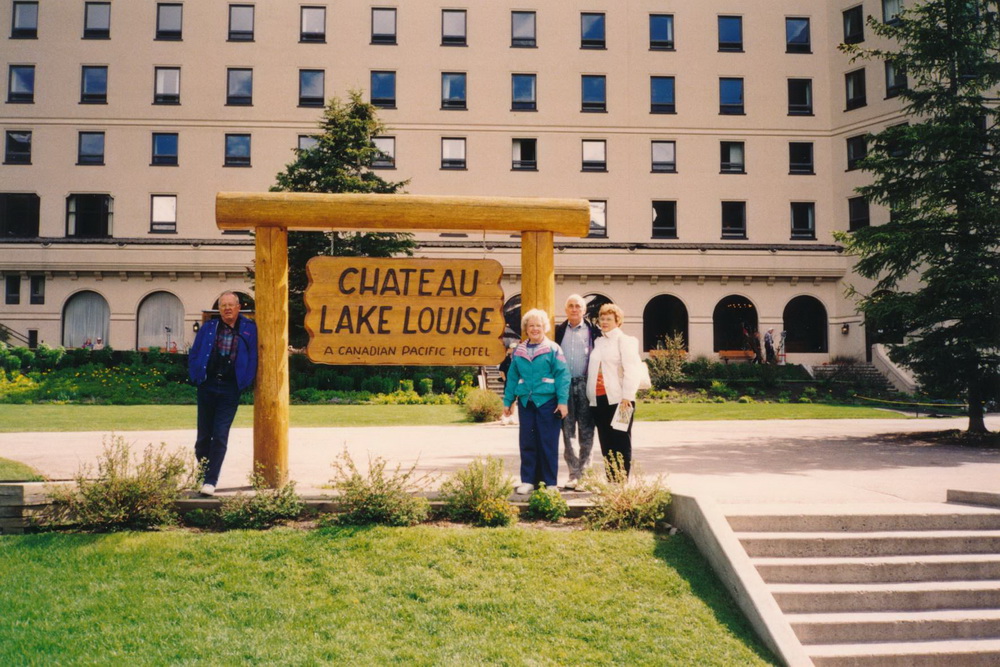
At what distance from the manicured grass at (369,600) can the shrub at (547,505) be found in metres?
0.35

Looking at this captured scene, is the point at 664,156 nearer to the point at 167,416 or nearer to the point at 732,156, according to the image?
the point at 732,156

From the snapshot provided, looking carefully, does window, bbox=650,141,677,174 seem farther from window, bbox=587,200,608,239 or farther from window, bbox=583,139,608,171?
window, bbox=587,200,608,239

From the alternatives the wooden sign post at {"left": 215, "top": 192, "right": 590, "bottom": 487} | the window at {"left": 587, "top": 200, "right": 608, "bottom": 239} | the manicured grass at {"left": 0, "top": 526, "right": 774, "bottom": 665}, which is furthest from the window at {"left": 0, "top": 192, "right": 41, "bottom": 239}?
the manicured grass at {"left": 0, "top": 526, "right": 774, "bottom": 665}

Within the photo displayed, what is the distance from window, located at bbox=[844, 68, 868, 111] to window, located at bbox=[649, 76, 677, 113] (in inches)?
323

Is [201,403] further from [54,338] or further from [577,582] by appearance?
[54,338]

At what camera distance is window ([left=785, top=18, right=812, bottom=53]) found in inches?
1428

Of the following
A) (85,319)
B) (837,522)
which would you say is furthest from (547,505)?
(85,319)

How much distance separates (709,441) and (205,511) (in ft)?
33.1

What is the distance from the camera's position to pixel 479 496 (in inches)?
272

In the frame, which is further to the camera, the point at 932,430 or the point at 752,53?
the point at 752,53

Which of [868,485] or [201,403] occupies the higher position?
[201,403]

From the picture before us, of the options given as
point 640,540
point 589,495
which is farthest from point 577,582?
point 589,495

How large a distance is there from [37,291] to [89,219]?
13.4 feet

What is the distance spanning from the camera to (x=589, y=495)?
24.7 feet
